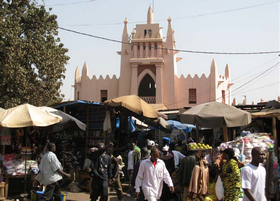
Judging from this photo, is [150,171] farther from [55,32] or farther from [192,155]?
[55,32]

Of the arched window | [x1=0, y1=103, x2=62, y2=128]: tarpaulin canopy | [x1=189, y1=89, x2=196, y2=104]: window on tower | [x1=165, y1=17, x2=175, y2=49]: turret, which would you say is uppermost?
[x1=165, y1=17, x2=175, y2=49]: turret

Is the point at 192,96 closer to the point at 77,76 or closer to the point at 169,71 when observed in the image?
the point at 169,71

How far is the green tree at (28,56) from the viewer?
16453 mm

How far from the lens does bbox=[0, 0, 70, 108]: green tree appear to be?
54.0ft

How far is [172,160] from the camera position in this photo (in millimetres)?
9211

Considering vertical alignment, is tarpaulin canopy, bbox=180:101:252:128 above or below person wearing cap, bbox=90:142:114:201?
above

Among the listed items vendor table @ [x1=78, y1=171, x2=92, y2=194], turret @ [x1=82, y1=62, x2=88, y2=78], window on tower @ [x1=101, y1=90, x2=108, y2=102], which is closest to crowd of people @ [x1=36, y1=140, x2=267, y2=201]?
vendor table @ [x1=78, y1=171, x2=92, y2=194]

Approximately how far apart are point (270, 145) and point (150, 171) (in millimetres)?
4040

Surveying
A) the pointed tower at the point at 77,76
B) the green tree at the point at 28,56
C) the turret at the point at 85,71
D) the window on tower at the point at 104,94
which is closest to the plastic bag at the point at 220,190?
the green tree at the point at 28,56

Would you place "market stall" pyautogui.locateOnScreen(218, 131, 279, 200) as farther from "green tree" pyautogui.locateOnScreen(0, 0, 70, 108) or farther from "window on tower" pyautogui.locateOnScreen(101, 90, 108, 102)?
Result: "window on tower" pyautogui.locateOnScreen(101, 90, 108, 102)

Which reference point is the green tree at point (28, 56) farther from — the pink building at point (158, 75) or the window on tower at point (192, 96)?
the window on tower at point (192, 96)

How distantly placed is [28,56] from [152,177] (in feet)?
41.4

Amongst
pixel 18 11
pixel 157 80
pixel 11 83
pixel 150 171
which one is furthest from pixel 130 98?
pixel 157 80

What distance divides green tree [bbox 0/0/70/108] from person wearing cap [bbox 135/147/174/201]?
11.5m
